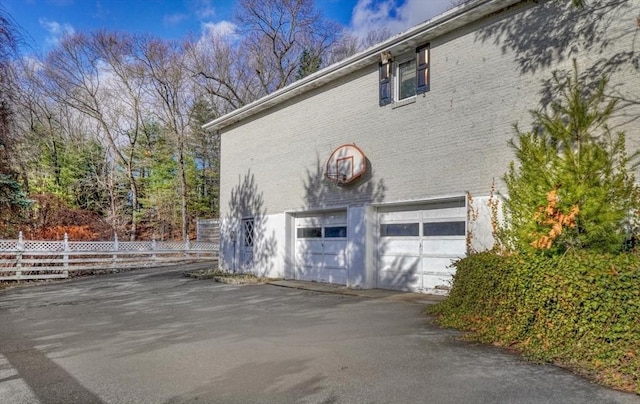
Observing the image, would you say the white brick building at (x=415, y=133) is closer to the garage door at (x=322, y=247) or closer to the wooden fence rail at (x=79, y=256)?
the garage door at (x=322, y=247)

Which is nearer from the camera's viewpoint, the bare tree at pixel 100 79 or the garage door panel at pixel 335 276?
the garage door panel at pixel 335 276

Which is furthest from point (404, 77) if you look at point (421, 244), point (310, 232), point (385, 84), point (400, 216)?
point (310, 232)

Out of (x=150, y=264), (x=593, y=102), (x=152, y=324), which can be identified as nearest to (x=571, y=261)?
(x=593, y=102)

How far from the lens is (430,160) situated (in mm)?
9586

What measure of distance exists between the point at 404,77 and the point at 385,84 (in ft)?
1.61

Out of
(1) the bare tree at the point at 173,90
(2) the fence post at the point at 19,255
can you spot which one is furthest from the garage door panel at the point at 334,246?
(1) the bare tree at the point at 173,90

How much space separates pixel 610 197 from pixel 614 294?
2295mm

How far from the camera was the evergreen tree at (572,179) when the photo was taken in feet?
20.0

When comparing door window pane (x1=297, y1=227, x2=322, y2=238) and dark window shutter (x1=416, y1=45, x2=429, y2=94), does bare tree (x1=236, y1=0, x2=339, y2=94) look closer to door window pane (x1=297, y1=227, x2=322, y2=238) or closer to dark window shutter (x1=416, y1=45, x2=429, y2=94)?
door window pane (x1=297, y1=227, x2=322, y2=238)

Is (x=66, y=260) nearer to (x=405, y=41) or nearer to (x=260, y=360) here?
(x=260, y=360)

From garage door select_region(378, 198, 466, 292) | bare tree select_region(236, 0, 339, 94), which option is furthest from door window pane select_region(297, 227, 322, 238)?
bare tree select_region(236, 0, 339, 94)

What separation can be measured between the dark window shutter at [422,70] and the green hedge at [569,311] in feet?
16.4

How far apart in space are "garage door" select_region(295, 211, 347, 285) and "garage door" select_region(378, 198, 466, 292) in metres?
1.37

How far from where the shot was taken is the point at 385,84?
10.7 metres
